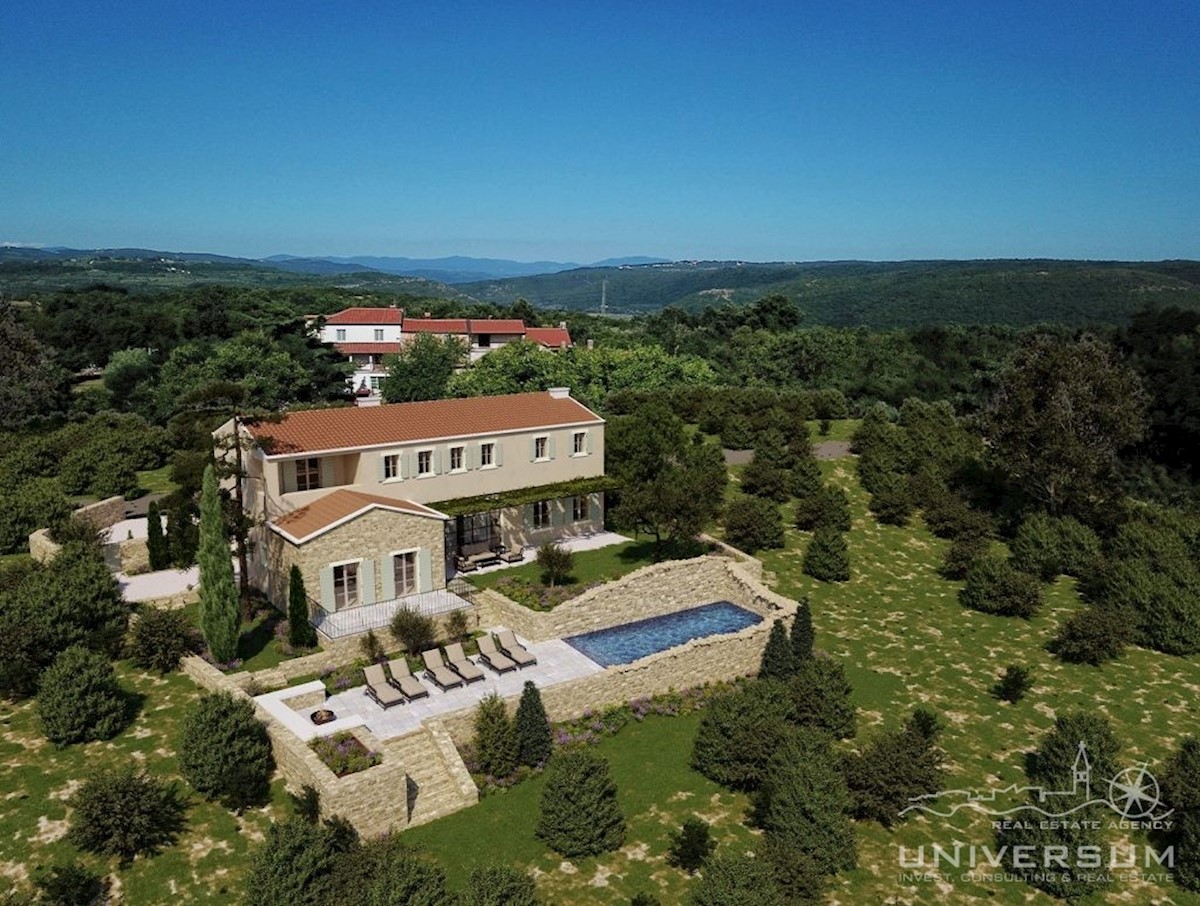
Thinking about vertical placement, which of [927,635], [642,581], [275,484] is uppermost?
[275,484]

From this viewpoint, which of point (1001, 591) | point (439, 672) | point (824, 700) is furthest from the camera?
point (1001, 591)

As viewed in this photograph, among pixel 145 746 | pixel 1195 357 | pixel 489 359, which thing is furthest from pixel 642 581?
pixel 1195 357

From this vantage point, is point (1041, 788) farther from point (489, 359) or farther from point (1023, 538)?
point (489, 359)

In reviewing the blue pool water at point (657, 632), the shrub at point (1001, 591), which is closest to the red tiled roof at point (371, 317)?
the blue pool water at point (657, 632)

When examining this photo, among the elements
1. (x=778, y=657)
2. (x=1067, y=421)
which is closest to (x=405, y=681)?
(x=778, y=657)

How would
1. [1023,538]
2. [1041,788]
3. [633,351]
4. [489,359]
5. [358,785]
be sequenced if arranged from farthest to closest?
[633,351]
[489,359]
[1023,538]
[1041,788]
[358,785]

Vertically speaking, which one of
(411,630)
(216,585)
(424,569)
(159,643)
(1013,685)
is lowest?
(1013,685)

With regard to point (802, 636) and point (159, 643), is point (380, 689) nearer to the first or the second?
point (159, 643)
